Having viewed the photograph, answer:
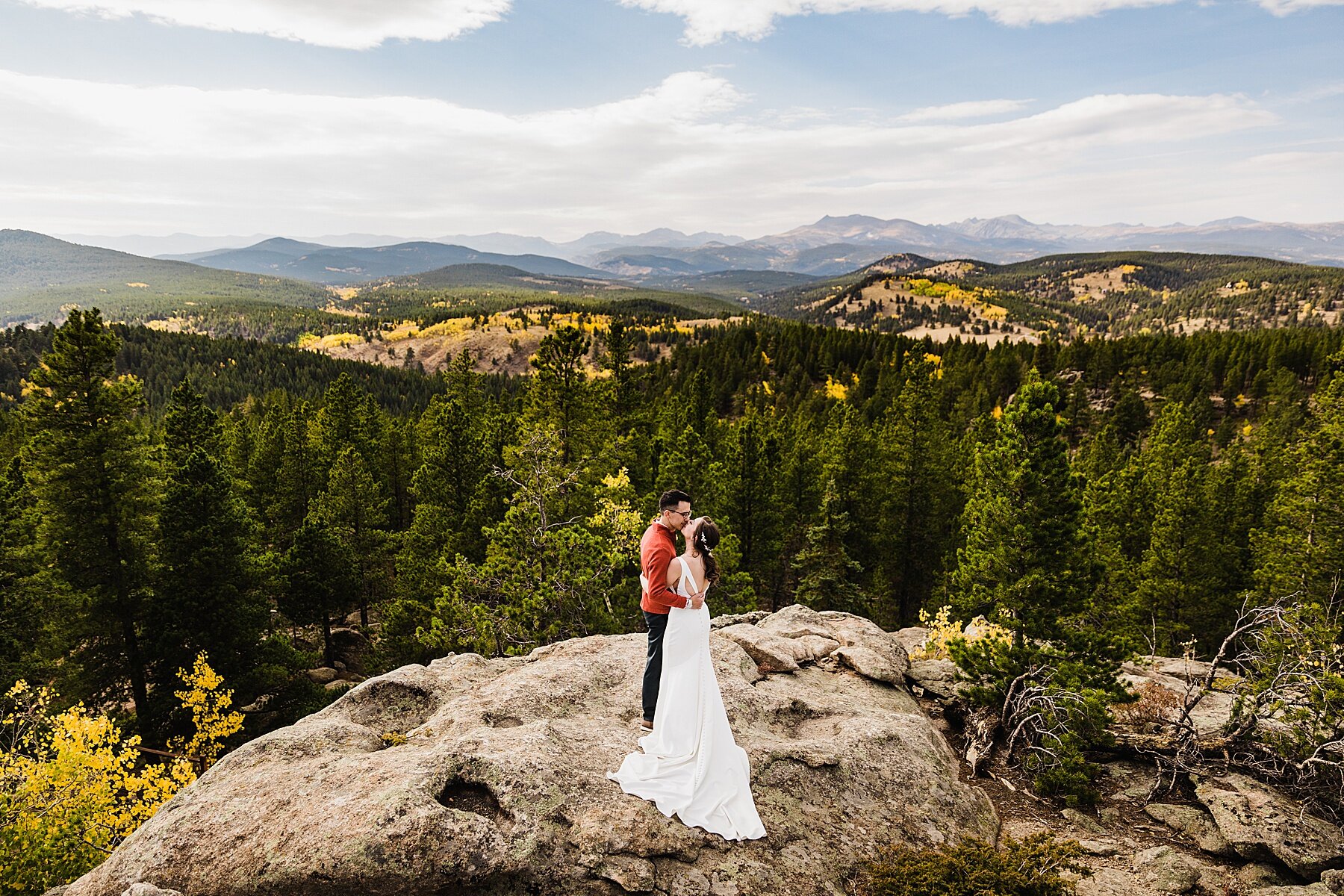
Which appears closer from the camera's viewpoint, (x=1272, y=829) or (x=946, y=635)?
(x=1272, y=829)

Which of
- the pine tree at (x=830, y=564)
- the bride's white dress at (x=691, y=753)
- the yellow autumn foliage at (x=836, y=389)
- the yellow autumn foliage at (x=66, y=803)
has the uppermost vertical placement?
the bride's white dress at (x=691, y=753)

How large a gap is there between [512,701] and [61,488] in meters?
18.8

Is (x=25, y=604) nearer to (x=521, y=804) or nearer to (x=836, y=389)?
(x=521, y=804)

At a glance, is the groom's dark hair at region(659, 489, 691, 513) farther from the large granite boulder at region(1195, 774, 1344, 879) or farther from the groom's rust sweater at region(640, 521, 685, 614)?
the large granite boulder at region(1195, 774, 1344, 879)

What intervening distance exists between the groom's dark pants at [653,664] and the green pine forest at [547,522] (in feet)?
30.8

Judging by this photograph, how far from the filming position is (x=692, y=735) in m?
8.44

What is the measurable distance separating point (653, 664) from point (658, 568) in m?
1.83

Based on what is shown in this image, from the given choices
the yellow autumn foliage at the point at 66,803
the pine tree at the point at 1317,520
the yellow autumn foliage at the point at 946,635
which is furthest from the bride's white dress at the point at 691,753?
the pine tree at the point at 1317,520

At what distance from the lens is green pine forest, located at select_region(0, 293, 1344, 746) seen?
18.7m

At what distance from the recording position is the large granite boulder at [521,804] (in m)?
6.75

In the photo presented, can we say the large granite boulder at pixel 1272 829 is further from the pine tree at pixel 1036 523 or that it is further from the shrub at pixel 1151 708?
the pine tree at pixel 1036 523

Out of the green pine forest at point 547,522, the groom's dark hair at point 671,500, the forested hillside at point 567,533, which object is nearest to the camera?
the groom's dark hair at point 671,500

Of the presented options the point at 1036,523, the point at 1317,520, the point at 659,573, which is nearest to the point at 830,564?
the point at 1036,523

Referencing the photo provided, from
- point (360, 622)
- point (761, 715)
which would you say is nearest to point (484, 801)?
point (761, 715)
